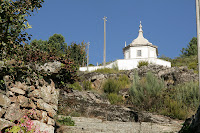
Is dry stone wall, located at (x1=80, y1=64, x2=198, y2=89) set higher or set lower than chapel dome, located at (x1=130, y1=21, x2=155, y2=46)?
lower

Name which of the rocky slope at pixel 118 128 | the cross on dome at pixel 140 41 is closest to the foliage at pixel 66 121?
the rocky slope at pixel 118 128

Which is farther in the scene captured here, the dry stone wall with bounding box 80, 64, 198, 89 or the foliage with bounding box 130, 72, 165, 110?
the dry stone wall with bounding box 80, 64, 198, 89

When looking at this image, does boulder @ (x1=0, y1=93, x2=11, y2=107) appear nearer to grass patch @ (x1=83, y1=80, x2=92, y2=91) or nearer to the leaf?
the leaf

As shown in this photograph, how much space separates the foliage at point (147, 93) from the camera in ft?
37.3

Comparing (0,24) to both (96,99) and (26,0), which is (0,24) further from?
(96,99)

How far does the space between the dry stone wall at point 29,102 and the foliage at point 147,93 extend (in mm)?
6188

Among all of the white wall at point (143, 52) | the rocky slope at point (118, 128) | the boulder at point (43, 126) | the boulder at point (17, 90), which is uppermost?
the white wall at point (143, 52)

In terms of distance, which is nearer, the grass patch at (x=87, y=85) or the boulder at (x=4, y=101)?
the boulder at (x=4, y=101)

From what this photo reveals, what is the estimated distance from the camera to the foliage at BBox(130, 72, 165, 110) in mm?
11367

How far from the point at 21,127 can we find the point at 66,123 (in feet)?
9.09

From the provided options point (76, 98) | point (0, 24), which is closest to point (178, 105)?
point (76, 98)

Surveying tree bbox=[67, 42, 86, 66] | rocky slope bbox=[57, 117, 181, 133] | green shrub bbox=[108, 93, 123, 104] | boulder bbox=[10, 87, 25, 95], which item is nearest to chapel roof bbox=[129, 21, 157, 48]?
tree bbox=[67, 42, 86, 66]

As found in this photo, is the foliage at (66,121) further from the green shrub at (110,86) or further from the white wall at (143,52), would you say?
the white wall at (143,52)

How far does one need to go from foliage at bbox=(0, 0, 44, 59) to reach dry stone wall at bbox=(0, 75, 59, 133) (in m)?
0.62
